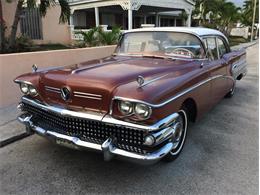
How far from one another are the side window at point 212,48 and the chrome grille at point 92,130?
7.91ft

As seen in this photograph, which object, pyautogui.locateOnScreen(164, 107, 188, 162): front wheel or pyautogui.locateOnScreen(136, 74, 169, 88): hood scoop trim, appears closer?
pyautogui.locateOnScreen(136, 74, 169, 88): hood scoop trim

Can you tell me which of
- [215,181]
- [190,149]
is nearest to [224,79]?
[190,149]

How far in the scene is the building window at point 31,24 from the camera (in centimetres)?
1134

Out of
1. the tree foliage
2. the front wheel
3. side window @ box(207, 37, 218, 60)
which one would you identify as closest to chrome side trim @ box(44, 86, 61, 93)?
the front wheel

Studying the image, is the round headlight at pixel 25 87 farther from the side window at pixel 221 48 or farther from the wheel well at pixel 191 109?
the side window at pixel 221 48

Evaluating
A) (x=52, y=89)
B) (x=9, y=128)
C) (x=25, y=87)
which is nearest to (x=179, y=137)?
(x=52, y=89)

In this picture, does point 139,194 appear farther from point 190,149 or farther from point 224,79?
point 224,79

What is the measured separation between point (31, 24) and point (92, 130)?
1000 centimetres

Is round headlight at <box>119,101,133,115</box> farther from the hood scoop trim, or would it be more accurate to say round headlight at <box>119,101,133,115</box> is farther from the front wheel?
the front wheel

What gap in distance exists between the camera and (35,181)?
3.11 meters

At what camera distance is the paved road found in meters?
2.99

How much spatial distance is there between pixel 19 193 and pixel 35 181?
234mm

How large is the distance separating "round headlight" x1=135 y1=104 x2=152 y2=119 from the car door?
6.44 ft

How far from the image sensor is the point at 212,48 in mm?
4801
